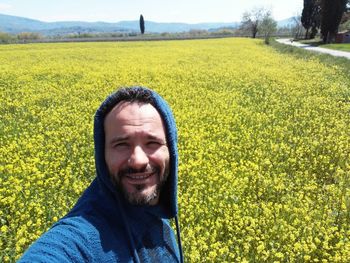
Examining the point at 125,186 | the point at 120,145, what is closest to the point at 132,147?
the point at 120,145

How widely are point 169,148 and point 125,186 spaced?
1.02 feet

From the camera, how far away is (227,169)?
22.2 ft

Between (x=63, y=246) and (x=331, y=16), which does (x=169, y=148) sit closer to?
(x=63, y=246)

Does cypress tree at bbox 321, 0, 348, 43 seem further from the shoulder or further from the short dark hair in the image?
the shoulder

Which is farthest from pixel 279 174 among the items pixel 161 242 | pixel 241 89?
pixel 241 89

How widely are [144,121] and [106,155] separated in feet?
0.80

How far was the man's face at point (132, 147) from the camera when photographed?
1854 mm

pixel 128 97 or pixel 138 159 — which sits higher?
pixel 128 97

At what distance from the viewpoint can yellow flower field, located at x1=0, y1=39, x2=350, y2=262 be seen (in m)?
4.70

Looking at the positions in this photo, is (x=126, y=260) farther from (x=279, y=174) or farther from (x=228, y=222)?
(x=279, y=174)

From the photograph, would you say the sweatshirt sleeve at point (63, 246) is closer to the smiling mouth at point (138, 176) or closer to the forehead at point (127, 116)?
the smiling mouth at point (138, 176)

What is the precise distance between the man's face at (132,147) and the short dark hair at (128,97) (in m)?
0.02

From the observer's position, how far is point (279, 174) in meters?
6.84

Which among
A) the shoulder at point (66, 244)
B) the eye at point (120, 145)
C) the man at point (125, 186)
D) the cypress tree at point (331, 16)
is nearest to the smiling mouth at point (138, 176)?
the man at point (125, 186)
